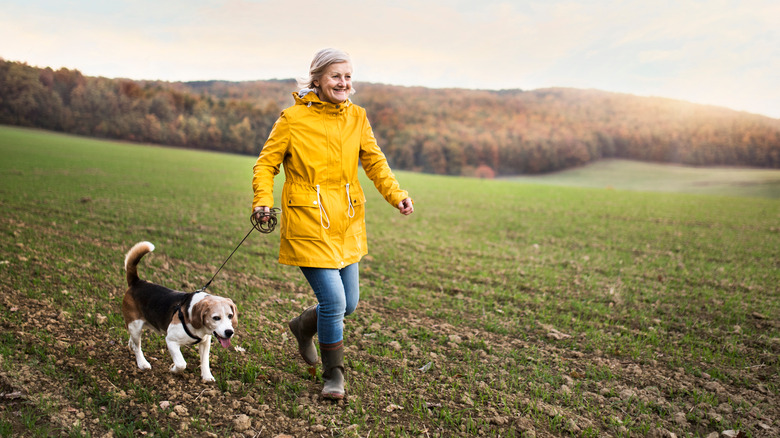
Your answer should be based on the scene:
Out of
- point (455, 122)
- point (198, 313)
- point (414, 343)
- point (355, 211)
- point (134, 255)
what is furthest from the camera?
point (455, 122)

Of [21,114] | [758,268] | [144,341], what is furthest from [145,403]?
[21,114]

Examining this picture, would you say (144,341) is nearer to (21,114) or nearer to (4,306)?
(4,306)

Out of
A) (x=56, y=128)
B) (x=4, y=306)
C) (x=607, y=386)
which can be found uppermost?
(x=56, y=128)

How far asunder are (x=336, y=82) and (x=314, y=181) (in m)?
0.72

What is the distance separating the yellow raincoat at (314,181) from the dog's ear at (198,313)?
619 millimetres

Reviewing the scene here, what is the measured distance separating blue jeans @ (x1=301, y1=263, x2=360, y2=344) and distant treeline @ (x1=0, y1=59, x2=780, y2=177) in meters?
57.1

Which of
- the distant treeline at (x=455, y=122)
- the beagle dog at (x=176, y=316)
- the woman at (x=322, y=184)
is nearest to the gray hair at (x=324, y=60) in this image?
the woman at (x=322, y=184)

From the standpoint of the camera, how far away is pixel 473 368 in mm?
4344

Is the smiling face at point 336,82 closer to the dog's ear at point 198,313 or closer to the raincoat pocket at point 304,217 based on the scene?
the raincoat pocket at point 304,217

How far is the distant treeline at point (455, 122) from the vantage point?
189 ft

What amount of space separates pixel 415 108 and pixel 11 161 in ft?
242

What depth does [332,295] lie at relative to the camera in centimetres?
337

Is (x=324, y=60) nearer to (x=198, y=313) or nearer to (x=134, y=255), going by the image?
(x=198, y=313)

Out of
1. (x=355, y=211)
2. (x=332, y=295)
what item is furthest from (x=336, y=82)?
(x=332, y=295)
